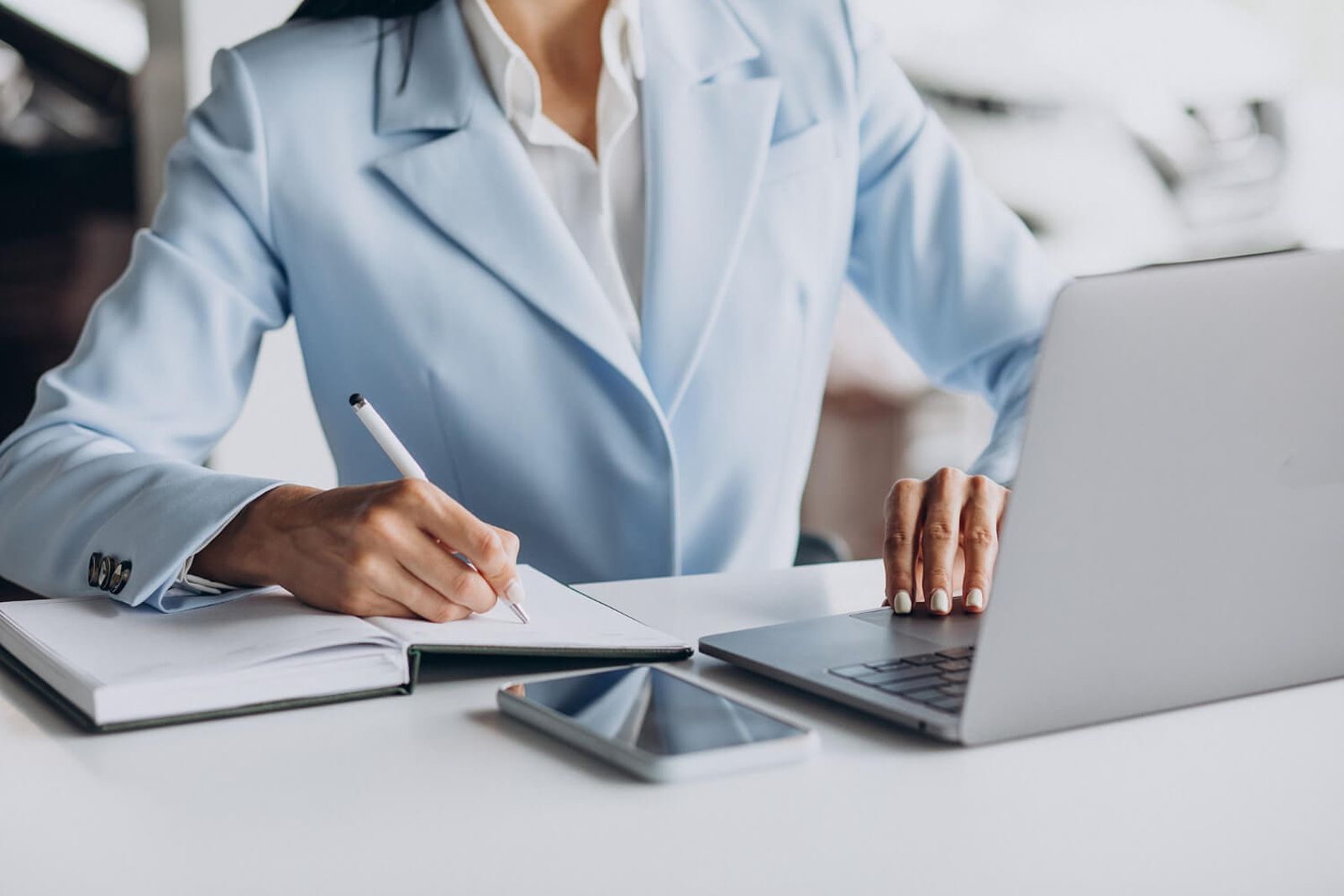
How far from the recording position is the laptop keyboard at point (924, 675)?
764mm

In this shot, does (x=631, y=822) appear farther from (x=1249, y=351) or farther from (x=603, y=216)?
(x=603, y=216)

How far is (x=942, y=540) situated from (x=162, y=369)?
0.76 m

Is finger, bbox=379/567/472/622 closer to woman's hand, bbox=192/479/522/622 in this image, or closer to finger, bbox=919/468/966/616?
woman's hand, bbox=192/479/522/622

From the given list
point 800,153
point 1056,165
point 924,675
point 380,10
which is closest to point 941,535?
point 924,675

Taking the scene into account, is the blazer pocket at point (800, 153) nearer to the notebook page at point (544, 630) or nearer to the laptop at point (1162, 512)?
the notebook page at point (544, 630)

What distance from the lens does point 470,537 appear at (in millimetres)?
869

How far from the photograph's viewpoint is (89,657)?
81 cm

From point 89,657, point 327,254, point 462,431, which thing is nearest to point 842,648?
point 89,657

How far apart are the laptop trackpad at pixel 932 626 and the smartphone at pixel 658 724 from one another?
19 centimetres

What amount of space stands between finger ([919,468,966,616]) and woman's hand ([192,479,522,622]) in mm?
298

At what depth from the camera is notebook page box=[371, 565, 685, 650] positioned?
85cm

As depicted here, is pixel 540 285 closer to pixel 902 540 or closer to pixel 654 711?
pixel 902 540

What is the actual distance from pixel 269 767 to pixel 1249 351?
1.78 ft

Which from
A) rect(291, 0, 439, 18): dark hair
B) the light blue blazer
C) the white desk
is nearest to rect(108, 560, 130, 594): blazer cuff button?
the white desk
